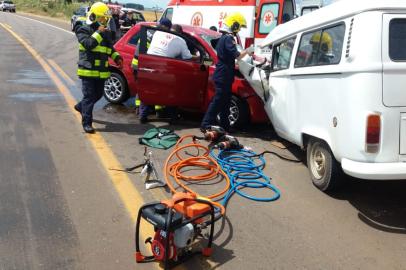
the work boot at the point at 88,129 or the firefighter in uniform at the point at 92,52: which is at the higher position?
the firefighter in uniform at the point at 92,52

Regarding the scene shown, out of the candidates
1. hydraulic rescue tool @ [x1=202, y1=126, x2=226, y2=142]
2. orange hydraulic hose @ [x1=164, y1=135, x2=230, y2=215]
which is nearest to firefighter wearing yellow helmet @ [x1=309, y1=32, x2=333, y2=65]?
orange hydraulic hose @ [x1=164, y1=135, x2=230, y2=215]

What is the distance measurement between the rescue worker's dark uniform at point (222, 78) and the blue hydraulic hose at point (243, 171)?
3.12ft

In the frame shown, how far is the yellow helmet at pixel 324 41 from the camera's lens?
15.9 feet

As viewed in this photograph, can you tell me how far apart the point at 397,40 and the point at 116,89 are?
19.7 feet

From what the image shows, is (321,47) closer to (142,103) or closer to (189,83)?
(189,83)

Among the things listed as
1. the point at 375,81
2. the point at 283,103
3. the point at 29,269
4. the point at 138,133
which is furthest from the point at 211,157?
the point at 29,269

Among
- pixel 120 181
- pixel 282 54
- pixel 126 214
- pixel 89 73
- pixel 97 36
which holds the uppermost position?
pixel 97 36

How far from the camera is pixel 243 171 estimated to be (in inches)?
223

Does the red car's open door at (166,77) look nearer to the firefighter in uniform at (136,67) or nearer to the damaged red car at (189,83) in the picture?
the damaged red car at (189,83)

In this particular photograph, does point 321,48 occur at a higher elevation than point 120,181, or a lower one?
higher

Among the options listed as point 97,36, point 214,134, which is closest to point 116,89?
point 97,36

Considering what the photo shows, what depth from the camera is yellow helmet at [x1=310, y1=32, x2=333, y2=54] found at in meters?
4.84

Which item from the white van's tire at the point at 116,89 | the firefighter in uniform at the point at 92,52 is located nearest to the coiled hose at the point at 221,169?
the firefighter in uniform at the point at 92,52

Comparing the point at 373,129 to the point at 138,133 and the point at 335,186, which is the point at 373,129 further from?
the point at 138,133
